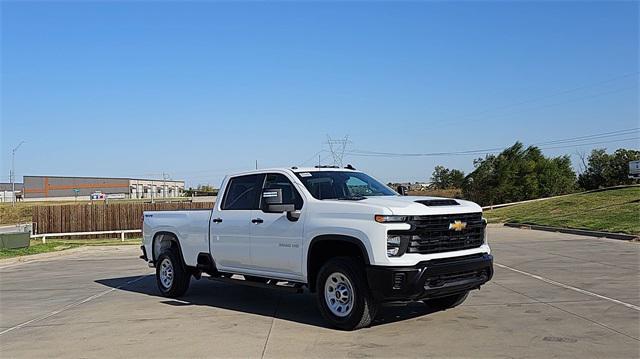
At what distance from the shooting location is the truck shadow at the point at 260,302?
8.98 metres

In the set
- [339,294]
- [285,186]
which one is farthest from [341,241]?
[285,186]

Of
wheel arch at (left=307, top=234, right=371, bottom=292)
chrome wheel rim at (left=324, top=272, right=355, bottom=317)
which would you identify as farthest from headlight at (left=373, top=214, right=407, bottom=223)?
chrome wheel rim at (left=324, top=272, right=355, bottom=317)

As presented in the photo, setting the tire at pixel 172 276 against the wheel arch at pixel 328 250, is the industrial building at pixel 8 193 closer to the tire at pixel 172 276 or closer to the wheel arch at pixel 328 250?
the tire at pixel 172 276

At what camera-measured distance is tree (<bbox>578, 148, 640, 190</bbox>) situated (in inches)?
2175

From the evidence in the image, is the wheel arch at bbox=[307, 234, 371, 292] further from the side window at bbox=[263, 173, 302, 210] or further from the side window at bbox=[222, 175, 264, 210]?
the side window at bbox=[222, 175, 264, 210]

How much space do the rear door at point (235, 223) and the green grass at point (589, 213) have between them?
1700 cm

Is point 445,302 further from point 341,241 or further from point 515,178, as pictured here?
point 515,178

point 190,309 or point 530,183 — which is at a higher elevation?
point 530,183

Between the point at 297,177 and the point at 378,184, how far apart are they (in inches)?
54.7

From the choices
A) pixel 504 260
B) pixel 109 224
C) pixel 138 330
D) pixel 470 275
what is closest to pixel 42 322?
pixel 138 330

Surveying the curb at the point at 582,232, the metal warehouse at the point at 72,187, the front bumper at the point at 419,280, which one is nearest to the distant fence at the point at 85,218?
the curb at the point at 582,232

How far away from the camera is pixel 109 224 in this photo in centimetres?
3859

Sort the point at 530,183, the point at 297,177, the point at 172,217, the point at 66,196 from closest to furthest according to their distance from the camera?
the point at 297,177 < the point at 172,217 < the point at 530,183 < the point at 66,196

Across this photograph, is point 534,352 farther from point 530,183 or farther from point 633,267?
point 530,183
